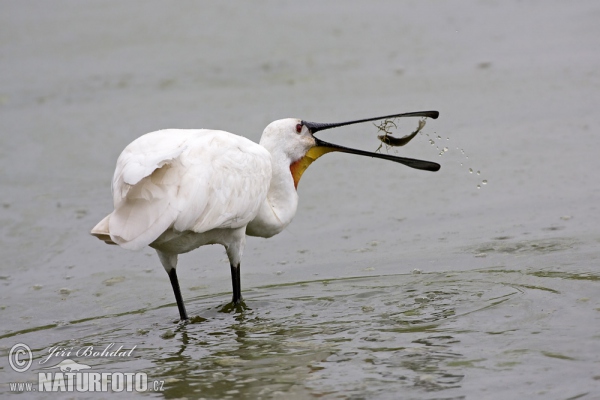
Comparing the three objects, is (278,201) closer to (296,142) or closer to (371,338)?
(296,142)

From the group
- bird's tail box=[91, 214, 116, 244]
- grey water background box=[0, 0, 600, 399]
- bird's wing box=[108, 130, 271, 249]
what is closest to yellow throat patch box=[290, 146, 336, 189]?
bird's wing box=[108, 130, 271, 249]

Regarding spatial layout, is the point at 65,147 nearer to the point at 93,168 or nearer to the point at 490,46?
the point at 93,168

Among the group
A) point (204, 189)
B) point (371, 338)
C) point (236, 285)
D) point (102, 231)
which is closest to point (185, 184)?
point (204, 189)

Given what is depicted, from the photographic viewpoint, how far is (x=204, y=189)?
633 centimetres

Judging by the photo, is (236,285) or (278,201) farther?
(278,201)

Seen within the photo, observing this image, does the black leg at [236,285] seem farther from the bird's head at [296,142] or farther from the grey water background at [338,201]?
the bird's head at [296,142]

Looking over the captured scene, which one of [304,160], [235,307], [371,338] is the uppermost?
[304,160]

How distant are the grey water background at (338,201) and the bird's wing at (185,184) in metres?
0.70

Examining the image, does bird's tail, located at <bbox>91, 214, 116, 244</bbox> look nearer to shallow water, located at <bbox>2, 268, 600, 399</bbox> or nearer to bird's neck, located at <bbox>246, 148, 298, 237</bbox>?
→ shallow water, located at <bbox>2, 268, 600, 399</bbox>

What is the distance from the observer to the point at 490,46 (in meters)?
13.7

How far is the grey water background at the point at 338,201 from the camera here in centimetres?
561

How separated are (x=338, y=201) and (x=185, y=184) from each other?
3179mm

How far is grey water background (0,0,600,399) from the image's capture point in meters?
5.61

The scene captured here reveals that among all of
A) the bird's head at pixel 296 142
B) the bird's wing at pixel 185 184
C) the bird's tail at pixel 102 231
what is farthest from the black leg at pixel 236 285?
the bird's tail at pixel 102 231
